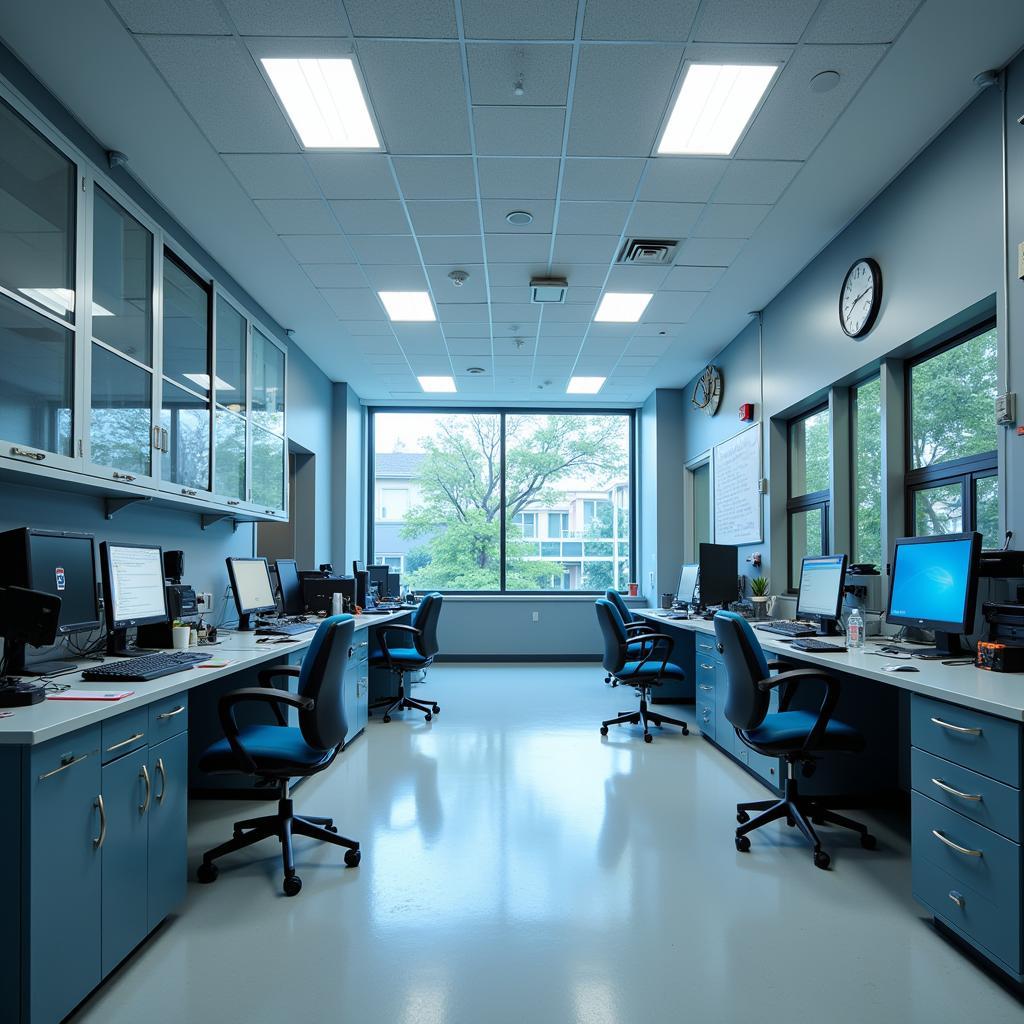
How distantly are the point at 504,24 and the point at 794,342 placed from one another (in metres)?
3.18

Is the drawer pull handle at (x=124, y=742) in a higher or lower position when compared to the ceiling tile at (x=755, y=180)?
lower

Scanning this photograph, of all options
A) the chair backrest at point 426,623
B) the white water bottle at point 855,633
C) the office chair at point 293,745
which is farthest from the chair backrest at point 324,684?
the chair backrest at point 426,623

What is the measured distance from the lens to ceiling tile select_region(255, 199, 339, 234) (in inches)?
152

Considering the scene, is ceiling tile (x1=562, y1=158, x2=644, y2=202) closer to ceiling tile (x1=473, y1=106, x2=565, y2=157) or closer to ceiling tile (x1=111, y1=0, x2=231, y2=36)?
ceiling tile (x1=473, y1=106, x2=565, y2=157)

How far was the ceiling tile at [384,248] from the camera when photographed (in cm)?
429

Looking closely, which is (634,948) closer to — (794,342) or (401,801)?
(401,801)

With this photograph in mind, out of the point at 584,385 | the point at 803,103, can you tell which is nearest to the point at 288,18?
the point at 803,103

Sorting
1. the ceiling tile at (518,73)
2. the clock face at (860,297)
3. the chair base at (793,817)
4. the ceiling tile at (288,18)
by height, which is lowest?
the chair base at (793,817)

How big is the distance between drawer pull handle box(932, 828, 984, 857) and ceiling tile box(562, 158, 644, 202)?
10.2 feet

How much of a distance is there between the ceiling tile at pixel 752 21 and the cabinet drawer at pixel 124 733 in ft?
10.1

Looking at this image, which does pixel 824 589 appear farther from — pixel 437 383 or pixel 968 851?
pixel 437 383

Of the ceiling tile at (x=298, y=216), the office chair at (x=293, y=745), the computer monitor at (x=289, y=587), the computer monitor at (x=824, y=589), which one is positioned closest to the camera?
the office chair at (x=293, y=745)

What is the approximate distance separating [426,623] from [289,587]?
112 centimetres

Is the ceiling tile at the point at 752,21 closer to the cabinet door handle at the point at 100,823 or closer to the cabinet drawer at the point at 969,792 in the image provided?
the cabinet drawer at the point at 969,792
